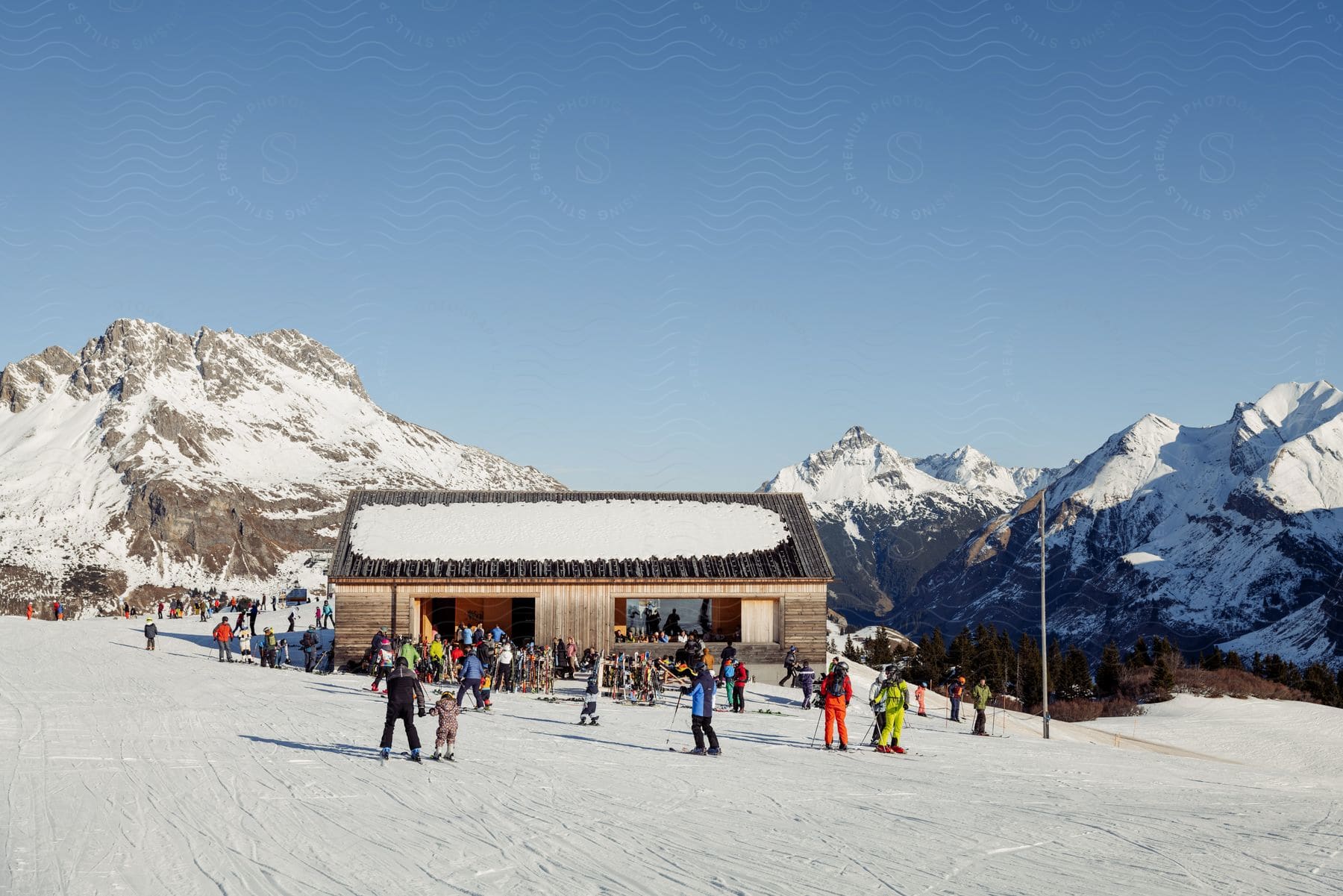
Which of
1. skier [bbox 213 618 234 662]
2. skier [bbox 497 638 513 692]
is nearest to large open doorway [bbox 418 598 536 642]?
skier [bbox 213 618 234 662]

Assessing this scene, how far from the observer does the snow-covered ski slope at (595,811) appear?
1160cm

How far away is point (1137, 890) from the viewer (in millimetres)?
11250

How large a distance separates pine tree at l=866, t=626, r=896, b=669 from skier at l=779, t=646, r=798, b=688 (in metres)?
61.1

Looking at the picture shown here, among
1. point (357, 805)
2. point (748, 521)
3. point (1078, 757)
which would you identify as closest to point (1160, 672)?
point (748, 521)

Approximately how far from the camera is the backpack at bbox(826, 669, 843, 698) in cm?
2192

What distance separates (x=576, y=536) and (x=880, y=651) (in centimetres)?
7589

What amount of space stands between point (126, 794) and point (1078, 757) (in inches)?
745

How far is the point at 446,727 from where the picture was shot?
18562 millimetres

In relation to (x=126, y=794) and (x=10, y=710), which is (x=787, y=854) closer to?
(x=126, y=794)

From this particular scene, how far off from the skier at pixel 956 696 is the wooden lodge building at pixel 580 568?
861 centimetres

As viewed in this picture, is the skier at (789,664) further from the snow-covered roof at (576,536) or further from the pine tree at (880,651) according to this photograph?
the pine tree at (880,651)

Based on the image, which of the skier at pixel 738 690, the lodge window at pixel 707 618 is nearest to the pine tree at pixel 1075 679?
the lodge window at pixel 707 618

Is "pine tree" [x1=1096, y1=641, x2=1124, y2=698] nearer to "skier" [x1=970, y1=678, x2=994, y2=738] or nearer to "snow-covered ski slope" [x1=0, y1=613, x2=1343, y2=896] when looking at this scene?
"skier" [x1=970, y1=678, x2=994, y2=738]

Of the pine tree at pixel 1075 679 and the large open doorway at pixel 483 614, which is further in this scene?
the pine tree at pixel 1075 679
